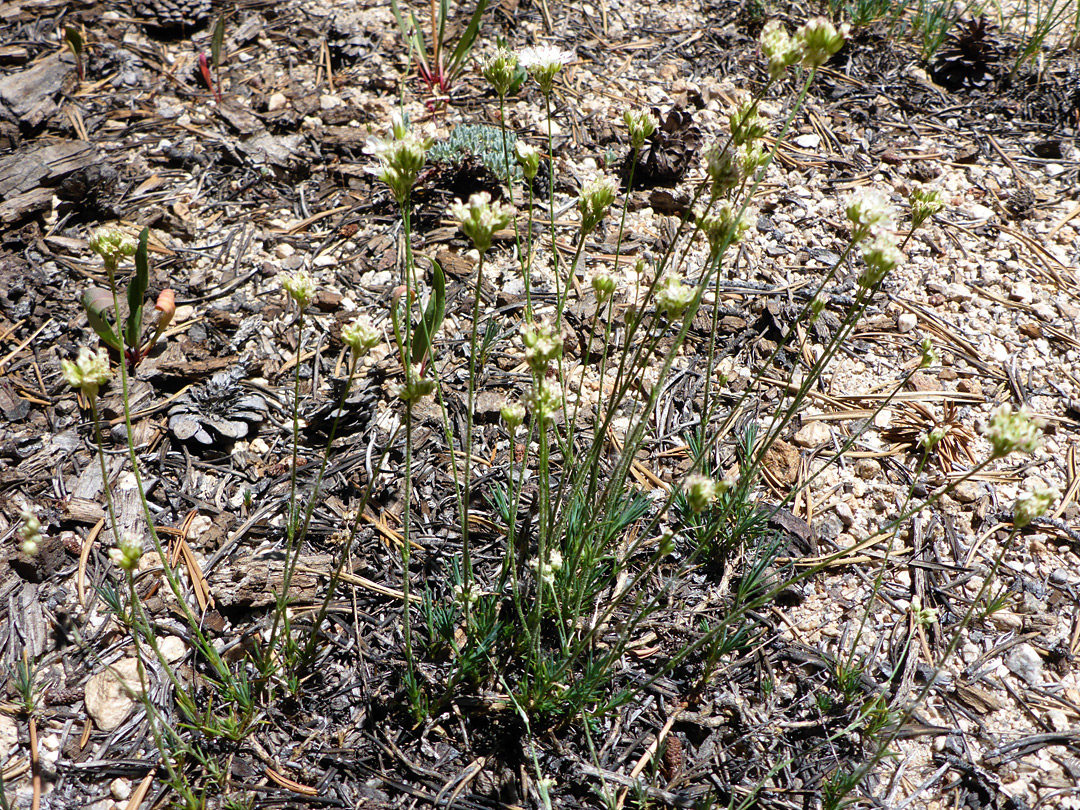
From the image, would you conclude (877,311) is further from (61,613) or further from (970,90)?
(61,613)

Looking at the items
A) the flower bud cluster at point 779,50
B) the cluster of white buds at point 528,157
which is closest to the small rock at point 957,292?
the flower bud cluster at point 779,50

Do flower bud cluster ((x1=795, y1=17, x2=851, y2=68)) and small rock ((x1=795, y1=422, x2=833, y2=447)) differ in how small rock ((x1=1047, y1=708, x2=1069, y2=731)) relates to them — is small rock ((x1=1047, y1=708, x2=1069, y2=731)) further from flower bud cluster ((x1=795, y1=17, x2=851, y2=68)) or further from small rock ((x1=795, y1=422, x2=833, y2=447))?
flower bud cluster ((x1=795, y1=17, x2=851, y2=68))

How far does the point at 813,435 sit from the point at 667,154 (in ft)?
5.87

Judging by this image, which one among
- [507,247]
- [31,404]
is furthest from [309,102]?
[31,404]

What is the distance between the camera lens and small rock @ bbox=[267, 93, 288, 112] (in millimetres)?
4148

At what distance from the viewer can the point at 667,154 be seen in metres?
3.90

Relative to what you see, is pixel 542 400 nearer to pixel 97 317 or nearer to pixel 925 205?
pixel 925 205

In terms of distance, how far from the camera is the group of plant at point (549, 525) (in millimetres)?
1834

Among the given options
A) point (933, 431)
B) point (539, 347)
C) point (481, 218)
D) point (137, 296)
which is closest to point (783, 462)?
point (933, 431)

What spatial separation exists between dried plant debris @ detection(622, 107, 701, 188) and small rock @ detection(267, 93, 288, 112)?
204 cm

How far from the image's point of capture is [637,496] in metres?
2.69

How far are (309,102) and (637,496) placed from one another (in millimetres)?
3112

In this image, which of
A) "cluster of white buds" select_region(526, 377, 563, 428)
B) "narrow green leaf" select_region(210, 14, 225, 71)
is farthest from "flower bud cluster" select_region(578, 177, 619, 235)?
"narrow green leaf" select_region(210, 14, 225, 71)

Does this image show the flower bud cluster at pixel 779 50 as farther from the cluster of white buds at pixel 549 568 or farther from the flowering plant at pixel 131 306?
the flowering plant at pixel 131 306
